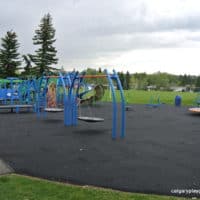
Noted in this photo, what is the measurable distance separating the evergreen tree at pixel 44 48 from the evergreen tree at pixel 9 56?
3.50m

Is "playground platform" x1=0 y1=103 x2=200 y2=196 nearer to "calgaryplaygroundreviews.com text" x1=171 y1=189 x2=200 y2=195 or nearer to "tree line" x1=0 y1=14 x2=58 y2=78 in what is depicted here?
"calgaryplaygroundreviews.com text" x1=171 y1=189 x2=200 y2=195

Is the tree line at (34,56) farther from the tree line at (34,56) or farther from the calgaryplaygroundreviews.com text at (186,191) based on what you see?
the calgaryplaygroundreviews.com text at (186,191)

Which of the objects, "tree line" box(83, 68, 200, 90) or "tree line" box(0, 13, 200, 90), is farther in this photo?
"tree line" box(83, 68, 200, 90)

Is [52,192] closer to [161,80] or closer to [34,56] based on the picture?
[34,56]

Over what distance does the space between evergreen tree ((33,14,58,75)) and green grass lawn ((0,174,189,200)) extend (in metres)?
46.8

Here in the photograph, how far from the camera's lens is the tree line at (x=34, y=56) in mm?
48031

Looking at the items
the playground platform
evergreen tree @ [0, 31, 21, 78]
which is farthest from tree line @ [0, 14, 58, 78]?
the playground platform

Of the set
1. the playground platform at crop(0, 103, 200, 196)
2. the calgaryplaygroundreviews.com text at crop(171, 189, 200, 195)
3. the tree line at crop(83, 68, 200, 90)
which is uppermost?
the tree line at crop(83, 68, 200, 90)

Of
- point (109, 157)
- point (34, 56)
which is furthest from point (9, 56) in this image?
point (109, 157)

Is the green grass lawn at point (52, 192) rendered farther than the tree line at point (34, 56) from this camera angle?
No

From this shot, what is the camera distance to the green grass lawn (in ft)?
14.3

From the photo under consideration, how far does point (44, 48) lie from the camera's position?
2023 inches

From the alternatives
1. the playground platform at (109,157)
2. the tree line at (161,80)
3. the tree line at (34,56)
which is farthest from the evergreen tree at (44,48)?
the tree line at (161,80)

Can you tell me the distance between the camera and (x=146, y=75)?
113938 mm
